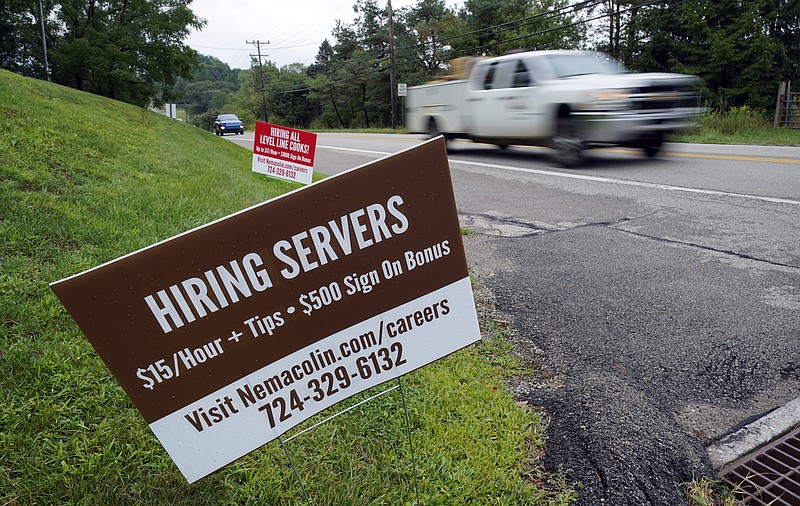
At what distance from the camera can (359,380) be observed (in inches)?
72.1

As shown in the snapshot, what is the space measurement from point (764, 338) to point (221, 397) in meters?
3.06

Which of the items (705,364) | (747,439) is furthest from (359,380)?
(705,364)

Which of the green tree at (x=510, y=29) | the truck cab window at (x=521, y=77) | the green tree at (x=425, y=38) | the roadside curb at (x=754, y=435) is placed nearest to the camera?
the roadside curb at (x=754, y=435)

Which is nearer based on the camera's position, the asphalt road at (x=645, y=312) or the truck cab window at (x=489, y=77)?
the asphalt road at (x=645, y=312)

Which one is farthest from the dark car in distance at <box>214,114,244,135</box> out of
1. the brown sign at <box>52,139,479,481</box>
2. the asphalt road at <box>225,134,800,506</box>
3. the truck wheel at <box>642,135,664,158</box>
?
the brown sign at <box>52,139,479,481</box>

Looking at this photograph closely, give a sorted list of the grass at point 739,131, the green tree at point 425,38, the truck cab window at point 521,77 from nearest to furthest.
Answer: the truck cab window at point 521,77
the grass at point 739,131
the green tree at point 425,38

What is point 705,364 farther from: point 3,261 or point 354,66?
point 354,66

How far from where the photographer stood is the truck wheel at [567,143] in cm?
979

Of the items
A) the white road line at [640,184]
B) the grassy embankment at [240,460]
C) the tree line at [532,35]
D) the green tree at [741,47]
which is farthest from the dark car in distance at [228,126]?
the grassy embankment at [240,460]

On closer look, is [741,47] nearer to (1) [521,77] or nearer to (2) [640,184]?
(1) [521,77]

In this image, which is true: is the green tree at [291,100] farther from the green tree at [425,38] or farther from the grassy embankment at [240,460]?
the grassy embankment at [240,460]

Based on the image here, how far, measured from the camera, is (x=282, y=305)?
1.65m

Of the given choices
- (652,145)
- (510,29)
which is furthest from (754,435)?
(510,29)

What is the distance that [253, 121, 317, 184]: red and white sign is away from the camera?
6148 millimetres
